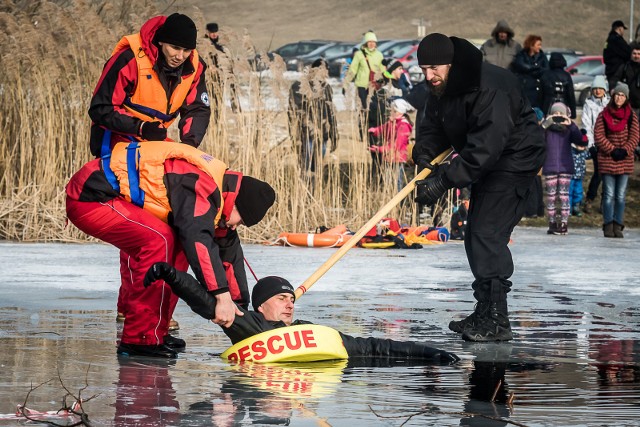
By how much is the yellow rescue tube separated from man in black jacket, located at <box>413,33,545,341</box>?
1.42 metres

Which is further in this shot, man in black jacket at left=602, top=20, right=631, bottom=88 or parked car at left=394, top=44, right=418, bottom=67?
parked car at left=394, top=44, right=418, bottom=67

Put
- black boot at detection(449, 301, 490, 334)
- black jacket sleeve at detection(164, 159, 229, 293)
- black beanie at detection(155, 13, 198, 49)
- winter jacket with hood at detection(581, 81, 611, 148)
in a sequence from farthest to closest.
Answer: winter jacket with hood at detection(581, 81, 611, 148) → black boot at detection(449, 301, 490, 334) → black beanie at detection(155, 13, 198, 49) → black jacket sleeve at detection(164, 159, 229, 293)

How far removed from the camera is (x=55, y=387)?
6.47 m

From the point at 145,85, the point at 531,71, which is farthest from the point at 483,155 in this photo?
the point at 531,71

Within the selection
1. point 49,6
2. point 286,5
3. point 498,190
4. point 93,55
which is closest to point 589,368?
point 498,190

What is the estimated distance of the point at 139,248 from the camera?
25.5 ft

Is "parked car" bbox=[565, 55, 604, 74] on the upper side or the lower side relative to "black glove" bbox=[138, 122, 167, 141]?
upper

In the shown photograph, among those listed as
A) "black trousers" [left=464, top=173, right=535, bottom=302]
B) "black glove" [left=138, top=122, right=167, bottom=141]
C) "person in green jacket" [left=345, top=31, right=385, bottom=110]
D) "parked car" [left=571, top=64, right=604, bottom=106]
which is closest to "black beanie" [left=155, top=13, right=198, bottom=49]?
"black glove" [left=138, top=122, right=167, bottom=141]

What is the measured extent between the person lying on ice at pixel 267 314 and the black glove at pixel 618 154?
371 inches

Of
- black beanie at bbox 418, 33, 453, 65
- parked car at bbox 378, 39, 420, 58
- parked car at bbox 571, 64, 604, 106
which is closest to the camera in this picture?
black beanie at bbox 418, 33, 453, 65

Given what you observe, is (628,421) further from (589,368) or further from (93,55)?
(93,55)

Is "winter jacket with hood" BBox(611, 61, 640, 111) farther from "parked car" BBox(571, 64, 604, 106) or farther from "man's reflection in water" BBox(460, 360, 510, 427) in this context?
"parked car" BBox(571, 64, 604, 106)

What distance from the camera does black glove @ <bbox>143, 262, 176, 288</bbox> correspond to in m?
7.11

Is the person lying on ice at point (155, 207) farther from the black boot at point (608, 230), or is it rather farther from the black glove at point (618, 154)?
the black glove at point (618, 154)
